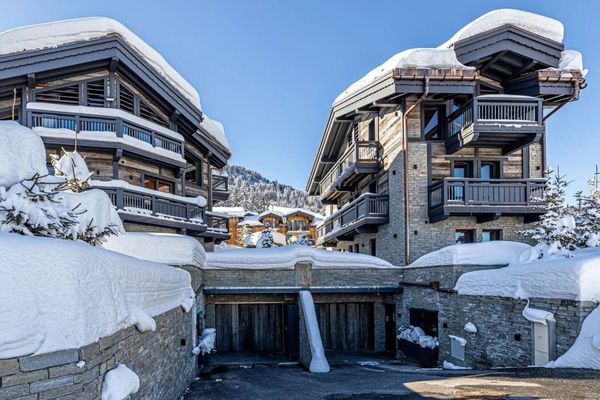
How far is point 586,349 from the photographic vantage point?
7344 millimetres

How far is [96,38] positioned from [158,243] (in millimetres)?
9305

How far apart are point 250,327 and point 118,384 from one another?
37.8ft

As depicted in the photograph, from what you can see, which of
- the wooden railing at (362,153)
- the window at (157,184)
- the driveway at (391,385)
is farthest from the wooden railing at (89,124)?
the driveway at (391,385)

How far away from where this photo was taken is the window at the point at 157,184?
1681 centimetres

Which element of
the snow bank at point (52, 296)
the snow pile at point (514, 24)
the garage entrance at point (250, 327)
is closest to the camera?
the snow bank at point (52, 296)

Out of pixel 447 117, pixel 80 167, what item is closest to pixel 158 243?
pixel 80 167

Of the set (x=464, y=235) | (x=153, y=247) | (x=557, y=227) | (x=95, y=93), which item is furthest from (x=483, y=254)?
(x=95, y=93)

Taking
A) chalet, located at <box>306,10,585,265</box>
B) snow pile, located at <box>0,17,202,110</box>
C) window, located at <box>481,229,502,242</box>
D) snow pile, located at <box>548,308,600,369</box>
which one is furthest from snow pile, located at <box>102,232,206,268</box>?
window, located at <box>481,229,502,242</box>

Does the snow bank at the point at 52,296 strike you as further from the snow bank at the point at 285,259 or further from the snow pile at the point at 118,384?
the snow bank at the point at 285,259

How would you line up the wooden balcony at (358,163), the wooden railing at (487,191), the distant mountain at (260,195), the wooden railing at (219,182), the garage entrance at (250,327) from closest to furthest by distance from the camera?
the wooden railing at (487,191) < the garage entrance at (250,327) < the wooden balcony at (358,163) < the wooden railing at (219,182) < the distant mountain at (260,195)

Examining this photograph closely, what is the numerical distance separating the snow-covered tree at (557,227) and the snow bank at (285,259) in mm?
5185

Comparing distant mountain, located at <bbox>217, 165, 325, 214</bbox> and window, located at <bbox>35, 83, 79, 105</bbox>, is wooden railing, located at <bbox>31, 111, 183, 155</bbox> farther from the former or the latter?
distant mountain, located at <bbox>217, 165, 325, 214</bbox>

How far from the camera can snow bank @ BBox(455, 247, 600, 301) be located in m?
7.54

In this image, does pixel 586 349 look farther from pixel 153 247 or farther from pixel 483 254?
pixel 153 247
